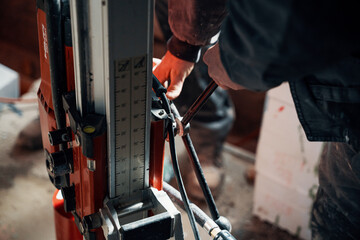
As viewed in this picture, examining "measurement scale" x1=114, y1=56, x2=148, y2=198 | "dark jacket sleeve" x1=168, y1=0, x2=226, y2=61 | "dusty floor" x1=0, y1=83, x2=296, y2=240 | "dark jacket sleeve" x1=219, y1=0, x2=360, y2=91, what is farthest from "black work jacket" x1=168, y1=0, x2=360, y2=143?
"dusty floor" x1=0, y1=83, x2=296, y2=240

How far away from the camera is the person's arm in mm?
999

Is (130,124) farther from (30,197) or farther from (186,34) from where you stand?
(30,197)

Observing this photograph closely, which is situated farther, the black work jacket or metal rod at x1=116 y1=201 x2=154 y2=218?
metal rod at x1=116 y1=201 x2=154 y2=218

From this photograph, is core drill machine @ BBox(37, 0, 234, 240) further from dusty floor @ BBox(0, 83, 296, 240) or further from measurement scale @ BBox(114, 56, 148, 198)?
dusty floor @ BBox(0, 83, 296, 240)

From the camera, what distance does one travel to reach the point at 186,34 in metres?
1.05

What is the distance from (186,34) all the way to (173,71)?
0.34 feet

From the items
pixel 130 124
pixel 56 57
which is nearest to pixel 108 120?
pixel 130 124

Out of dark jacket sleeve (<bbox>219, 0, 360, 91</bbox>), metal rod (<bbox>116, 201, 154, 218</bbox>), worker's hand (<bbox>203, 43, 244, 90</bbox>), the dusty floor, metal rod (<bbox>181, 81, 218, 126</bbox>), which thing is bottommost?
the dusty floor

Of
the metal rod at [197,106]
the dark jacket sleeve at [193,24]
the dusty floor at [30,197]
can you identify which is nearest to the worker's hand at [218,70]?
the metal rod at [197,106]

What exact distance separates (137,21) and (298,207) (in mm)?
1445

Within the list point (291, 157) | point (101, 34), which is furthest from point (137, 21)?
point (291, 157)

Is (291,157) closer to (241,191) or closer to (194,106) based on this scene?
(241,191)

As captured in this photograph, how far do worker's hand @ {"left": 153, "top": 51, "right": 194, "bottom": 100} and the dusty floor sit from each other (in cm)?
43

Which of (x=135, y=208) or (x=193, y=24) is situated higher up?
(x=193, y=24)
